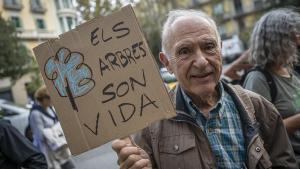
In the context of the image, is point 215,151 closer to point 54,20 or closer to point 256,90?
point 256,90

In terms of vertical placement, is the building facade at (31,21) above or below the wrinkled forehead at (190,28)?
above

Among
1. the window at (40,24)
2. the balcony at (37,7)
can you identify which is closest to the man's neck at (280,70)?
the balcony at (37,7)

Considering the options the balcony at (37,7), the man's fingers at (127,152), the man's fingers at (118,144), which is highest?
the balcony at (37,7)

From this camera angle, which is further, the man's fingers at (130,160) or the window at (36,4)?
the window at (36,4)

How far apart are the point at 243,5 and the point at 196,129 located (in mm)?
56150

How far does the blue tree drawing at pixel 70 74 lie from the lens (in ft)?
6.29

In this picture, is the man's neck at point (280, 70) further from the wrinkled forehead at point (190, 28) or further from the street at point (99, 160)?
the street at point (99, 160)

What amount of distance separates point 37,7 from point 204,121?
40068 millimetres

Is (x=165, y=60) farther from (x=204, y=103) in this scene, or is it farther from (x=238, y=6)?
(x=238, y=6)

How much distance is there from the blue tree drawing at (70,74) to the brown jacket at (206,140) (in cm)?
39

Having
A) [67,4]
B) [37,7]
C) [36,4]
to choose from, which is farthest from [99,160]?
[67,4]

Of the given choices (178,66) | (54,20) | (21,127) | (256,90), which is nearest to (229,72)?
(256,90)

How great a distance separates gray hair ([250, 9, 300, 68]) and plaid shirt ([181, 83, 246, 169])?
909 mm

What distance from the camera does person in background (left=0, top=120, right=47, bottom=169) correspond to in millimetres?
2764
